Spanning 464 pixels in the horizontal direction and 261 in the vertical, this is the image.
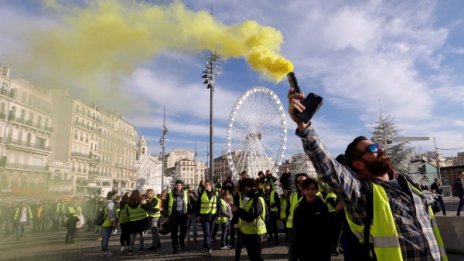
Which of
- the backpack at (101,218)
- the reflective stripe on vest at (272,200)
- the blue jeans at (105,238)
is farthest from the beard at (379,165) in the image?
the backpack at (101,218)

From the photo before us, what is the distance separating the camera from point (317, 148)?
7.42ft

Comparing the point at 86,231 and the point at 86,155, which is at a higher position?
the point at 86,155

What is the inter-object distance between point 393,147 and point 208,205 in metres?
16.7

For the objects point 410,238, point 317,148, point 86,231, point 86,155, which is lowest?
point 86,231

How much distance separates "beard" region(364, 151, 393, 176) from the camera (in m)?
2.32

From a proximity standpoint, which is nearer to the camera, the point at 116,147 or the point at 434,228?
the point at 434,228

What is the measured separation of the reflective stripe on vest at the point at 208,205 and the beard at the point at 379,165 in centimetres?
817

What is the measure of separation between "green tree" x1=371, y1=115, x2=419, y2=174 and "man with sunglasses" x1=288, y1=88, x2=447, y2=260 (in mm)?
20596

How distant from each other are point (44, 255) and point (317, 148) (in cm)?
1202

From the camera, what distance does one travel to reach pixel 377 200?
2.09 metres

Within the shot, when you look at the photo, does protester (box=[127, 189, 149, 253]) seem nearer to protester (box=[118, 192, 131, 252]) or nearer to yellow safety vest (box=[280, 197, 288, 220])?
protester (box=[118, 192, 131, 252])

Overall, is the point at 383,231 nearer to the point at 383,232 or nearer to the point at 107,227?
the point at 383,232

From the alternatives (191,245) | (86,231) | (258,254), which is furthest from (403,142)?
(86,231)

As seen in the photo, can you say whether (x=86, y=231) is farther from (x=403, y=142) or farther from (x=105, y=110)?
(x=403, y=142)
